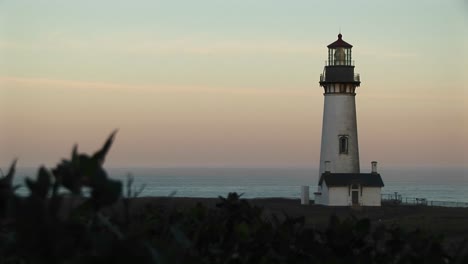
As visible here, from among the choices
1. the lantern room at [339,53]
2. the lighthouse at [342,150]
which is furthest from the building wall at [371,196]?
the lantern room at [339,53]

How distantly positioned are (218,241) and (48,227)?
2732 mm

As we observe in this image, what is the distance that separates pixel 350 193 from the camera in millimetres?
49469

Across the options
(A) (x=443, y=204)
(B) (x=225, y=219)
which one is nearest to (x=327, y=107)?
(A) (x=443, y=204)

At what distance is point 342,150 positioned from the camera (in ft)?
167

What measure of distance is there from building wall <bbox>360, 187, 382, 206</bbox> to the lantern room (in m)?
7.60

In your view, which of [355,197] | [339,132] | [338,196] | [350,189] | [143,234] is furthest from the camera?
[339,132]

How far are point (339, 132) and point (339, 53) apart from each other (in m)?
5.25

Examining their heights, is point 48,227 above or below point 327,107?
below

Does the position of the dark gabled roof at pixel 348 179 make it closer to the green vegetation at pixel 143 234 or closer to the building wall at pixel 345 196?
the building wall at pixel 345 196

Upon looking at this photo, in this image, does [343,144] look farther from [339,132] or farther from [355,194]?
[355,194]

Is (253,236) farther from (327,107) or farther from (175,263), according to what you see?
(327,107)

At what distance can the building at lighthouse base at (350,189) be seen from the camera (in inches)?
1946

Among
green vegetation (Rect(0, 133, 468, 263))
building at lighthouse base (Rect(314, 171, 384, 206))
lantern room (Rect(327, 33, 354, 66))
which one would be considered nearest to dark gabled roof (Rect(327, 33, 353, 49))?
lantern room (Rect(327, 33, 354, 66))

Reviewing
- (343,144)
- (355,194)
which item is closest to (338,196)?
(355,194)
